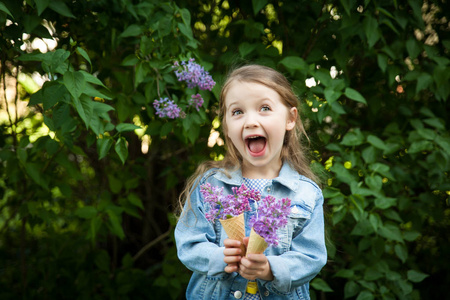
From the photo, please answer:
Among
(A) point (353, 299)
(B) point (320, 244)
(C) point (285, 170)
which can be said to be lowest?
(A) point (353, 299)

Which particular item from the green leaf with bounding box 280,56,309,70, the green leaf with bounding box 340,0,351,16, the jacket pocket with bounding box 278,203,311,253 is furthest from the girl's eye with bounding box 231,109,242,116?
the green leaf with bounding box 340,0,351,16

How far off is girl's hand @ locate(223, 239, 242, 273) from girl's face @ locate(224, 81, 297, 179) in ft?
1.16

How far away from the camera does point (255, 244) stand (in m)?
1.35

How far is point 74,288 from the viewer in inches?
127

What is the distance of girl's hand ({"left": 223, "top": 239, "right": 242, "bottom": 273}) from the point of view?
1410mm

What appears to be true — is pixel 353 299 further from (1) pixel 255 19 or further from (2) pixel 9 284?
(2) pixel 9 284

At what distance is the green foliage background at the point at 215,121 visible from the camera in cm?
221

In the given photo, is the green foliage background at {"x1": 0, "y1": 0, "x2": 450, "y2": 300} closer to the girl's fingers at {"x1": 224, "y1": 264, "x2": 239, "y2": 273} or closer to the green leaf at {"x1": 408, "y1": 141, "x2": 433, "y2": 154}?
the green leaf at {"x1": 408, "y1": 141, "x2": 433, "y2": 154}

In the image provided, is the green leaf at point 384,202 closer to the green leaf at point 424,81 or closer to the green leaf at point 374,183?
the green leaf at point 374,183

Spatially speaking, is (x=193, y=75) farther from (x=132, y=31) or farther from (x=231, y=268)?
(x=231, y=268)

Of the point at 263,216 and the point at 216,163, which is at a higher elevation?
the point at 216,163

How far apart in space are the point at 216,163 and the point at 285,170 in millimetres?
279

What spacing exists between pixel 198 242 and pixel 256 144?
0.38 meters

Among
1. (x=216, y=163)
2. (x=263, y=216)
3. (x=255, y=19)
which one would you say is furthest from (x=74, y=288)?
(x=263, y=216)
